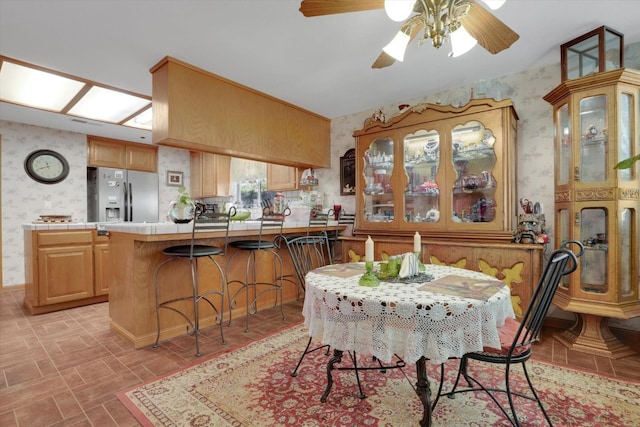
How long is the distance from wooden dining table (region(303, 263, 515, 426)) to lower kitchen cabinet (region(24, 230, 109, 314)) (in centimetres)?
344

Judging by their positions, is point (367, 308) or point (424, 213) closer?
point (367, 308)

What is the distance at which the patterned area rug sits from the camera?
157cm

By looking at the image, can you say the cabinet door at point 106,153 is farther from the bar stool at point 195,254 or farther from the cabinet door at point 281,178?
the bar stool at point 195,254

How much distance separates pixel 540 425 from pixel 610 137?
6.77 ft

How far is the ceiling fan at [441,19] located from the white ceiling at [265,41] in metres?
0.58

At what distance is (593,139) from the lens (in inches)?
96.2

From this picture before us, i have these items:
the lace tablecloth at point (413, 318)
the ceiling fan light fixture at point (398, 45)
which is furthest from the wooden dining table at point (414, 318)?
the ceiling fan light fixture at point (398, 45)

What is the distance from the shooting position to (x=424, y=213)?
332 cm

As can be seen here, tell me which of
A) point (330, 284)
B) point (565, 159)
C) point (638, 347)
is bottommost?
point (638, 347)

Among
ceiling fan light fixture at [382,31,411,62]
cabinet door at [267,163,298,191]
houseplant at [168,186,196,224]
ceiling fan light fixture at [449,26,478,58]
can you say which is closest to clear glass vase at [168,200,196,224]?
houseplant at [168,186,196,224]

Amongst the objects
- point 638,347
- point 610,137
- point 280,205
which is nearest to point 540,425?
point 638,347

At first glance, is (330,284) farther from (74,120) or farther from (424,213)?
(74,120)

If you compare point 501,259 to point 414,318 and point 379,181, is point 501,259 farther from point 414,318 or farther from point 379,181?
point 414,318

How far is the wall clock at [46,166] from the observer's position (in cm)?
463
